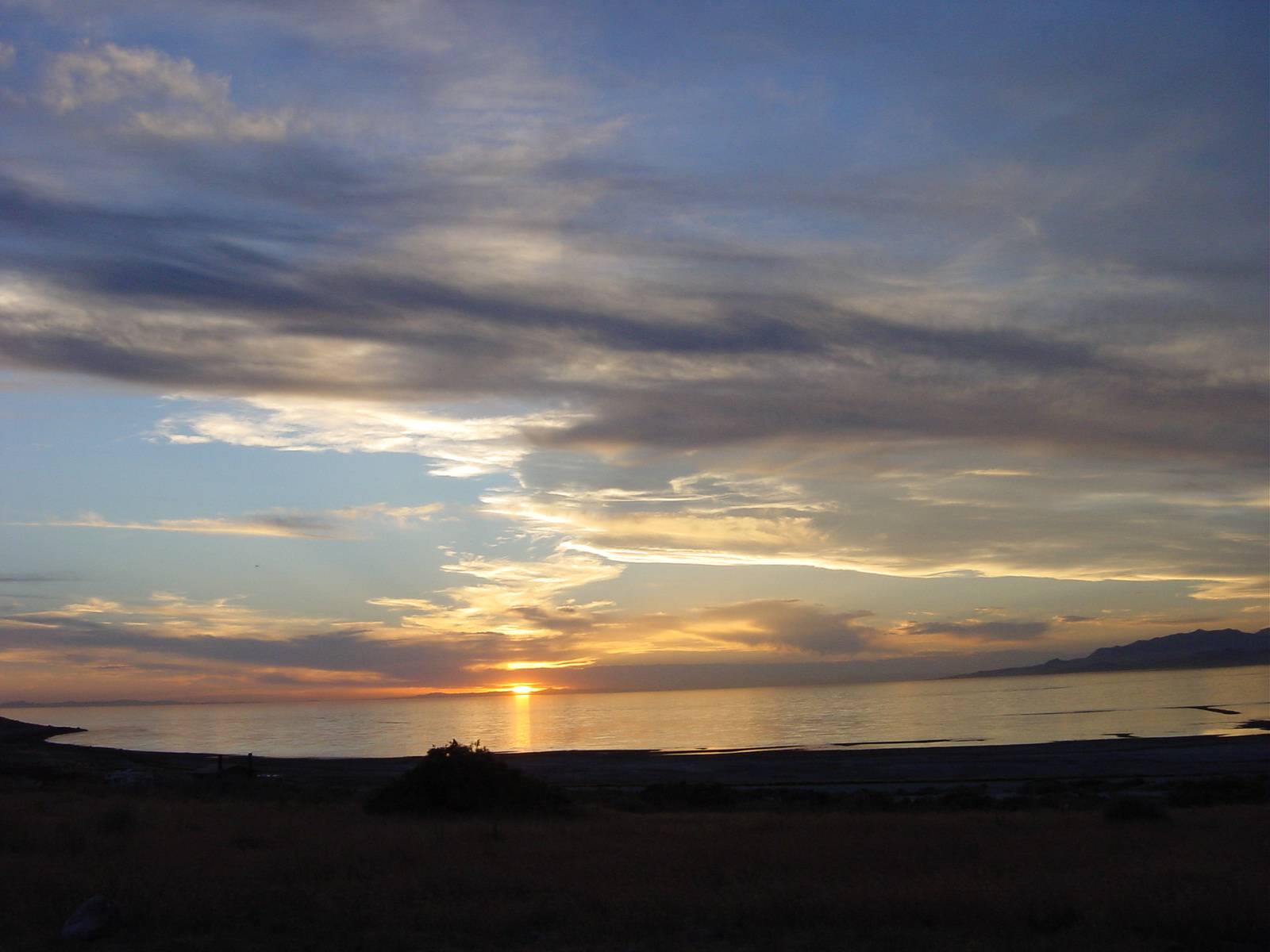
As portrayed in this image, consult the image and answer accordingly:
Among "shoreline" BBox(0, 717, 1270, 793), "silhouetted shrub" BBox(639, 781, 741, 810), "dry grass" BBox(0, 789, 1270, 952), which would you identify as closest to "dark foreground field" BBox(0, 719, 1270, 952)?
"dry grass" BBox(0, 789, 1270, 952)

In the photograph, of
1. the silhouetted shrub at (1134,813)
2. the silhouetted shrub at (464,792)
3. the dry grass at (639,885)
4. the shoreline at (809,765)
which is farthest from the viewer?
the shoreline at (809,765)

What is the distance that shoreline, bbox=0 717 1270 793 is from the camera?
146 ft

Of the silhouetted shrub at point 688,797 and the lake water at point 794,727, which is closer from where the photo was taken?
the silhouetted shrub at point 688,797

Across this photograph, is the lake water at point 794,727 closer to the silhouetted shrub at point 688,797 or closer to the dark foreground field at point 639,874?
the silhouetted shrub at point 688,797

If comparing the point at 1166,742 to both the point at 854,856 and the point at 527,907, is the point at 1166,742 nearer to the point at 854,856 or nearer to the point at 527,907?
the point at 854,856

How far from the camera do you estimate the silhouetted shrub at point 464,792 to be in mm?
27016

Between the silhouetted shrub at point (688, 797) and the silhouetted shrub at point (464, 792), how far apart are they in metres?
4.95

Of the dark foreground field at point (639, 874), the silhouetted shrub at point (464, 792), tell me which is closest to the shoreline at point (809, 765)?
the silhouetted shrub at point (464, 792)

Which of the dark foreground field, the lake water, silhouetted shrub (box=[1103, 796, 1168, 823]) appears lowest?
the lake water

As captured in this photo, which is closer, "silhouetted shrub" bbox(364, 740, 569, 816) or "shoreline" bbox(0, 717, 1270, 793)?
"silhouetted shrub" bbox(364, 740, 569, 816)

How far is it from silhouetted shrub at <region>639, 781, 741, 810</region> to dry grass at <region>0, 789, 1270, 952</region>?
11.0 m

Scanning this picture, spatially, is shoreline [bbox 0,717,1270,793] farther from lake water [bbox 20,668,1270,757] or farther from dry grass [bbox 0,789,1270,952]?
dry grass [bbox 0,789,1270,952]

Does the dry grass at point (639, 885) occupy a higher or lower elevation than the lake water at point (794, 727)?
higher

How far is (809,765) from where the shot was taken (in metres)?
57.0
